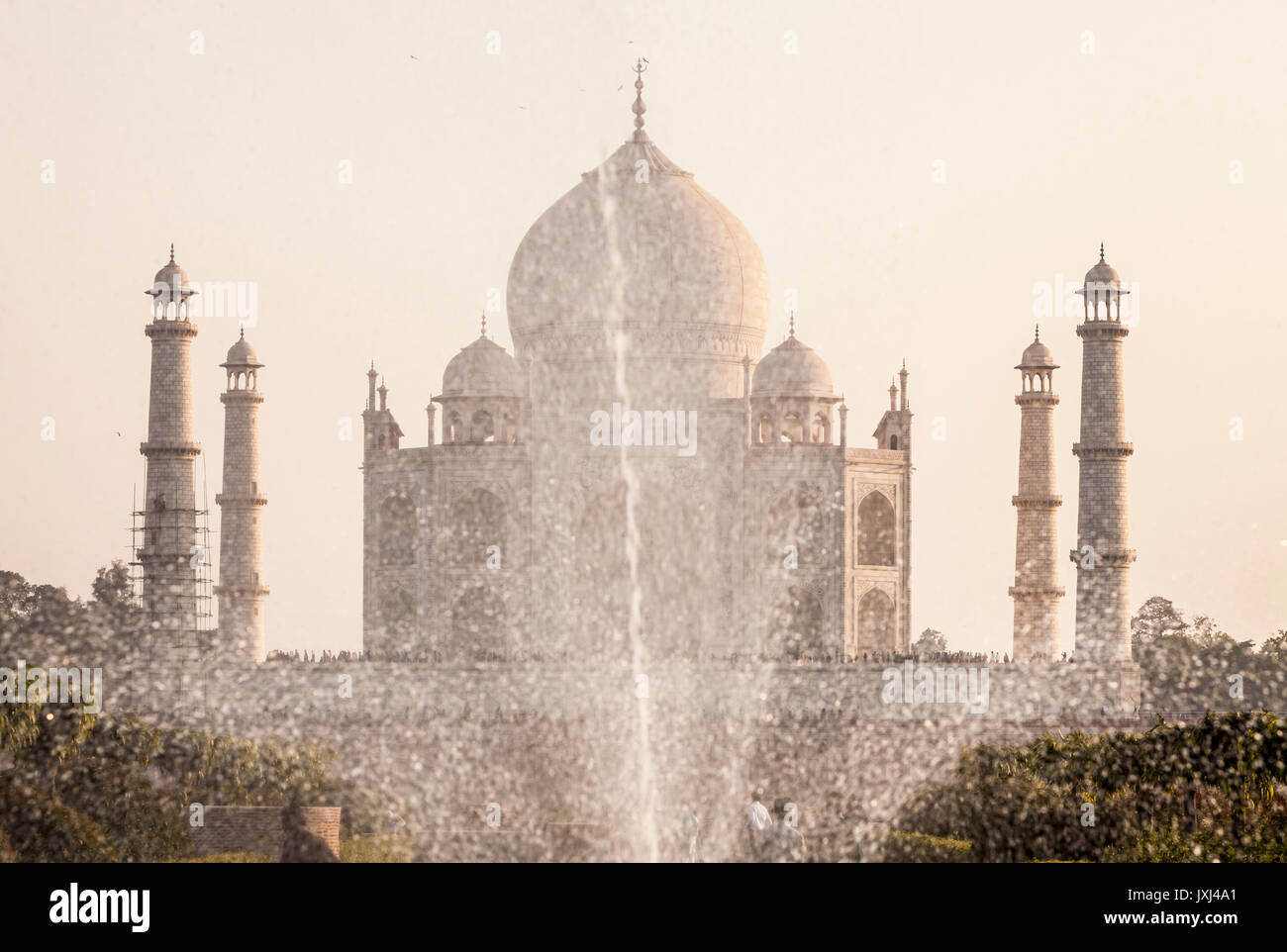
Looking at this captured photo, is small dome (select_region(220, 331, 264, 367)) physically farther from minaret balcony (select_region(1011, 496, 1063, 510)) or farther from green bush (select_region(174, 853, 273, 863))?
green bush (select_region(174, 853, 273, 863))

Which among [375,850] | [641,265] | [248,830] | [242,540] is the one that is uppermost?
[641,265]

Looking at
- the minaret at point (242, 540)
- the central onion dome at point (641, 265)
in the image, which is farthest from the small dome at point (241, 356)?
the central onion dome at point (641, 265)

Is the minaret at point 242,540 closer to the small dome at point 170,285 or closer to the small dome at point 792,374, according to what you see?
the small dome at point 170,285

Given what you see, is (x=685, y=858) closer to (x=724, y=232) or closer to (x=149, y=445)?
(x=149, y=445)

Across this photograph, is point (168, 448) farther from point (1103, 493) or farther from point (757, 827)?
point (757, 827)

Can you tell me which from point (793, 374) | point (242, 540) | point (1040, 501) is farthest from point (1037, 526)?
point (242, 540)
